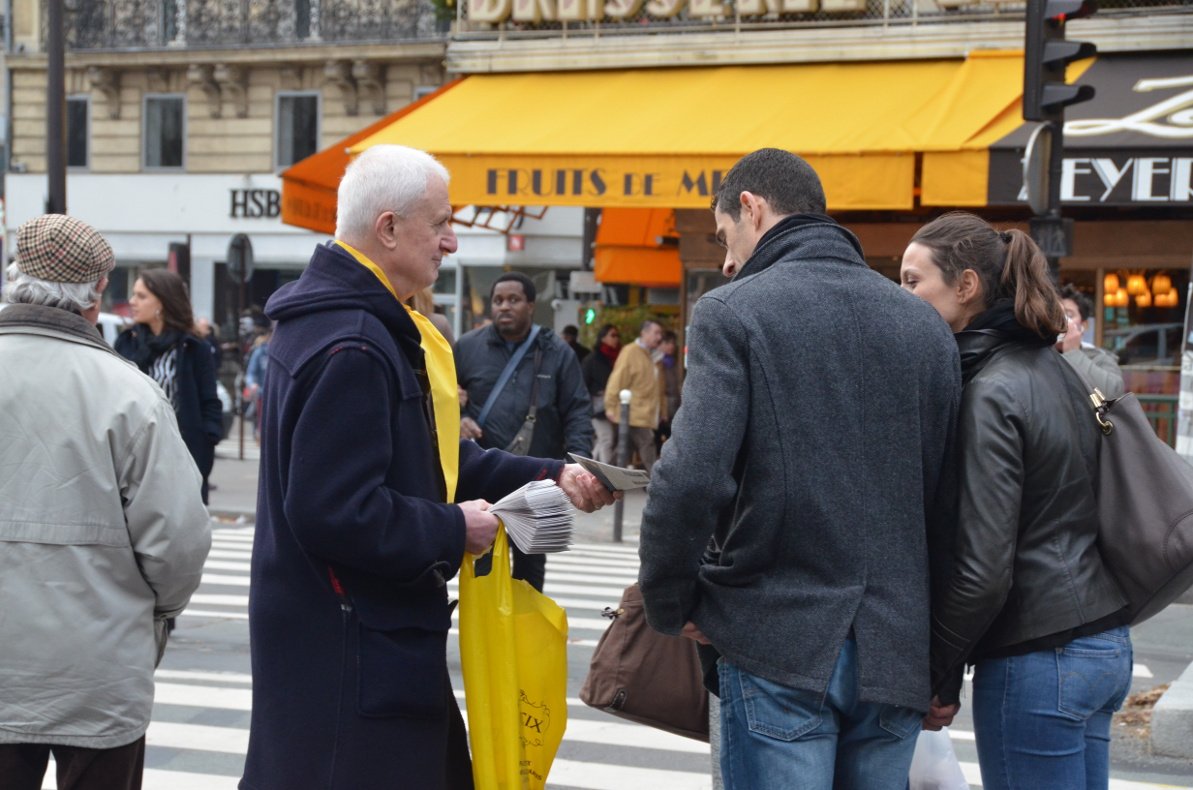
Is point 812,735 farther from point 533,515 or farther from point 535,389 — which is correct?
point 535,389

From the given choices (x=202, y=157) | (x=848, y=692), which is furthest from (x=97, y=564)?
(x=202, y=157)

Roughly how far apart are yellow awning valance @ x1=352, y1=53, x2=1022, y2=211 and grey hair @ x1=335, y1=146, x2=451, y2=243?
31.8 ft

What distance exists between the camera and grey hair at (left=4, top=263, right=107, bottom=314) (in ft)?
11.6

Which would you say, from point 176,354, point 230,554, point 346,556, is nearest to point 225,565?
point 230,554

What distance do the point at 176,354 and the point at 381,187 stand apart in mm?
5155

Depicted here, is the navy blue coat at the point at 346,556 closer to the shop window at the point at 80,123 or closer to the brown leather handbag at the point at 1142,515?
the brown leather handbag at the point at 1142,515

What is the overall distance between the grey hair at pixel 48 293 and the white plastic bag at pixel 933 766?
2.34 m

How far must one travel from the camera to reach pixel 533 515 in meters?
3.29

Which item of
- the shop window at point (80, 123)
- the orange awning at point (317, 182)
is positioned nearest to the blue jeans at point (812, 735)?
the orange awning at point (317, 182)

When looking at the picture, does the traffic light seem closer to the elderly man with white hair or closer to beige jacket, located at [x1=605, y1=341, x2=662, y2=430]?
the elderly man with white hair

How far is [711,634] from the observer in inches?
117

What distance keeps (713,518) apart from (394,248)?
926 mm

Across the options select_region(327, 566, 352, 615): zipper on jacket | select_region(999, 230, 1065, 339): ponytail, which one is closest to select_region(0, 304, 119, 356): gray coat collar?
select_region(327, 566, 352, 615): zipper on jacket

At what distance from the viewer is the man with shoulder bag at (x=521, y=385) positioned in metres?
7.39
